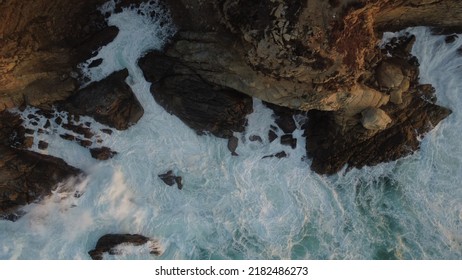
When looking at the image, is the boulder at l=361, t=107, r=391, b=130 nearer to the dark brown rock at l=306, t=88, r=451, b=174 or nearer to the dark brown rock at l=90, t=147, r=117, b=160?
the dark brown rock at l=306, t=88, r=451, b=174

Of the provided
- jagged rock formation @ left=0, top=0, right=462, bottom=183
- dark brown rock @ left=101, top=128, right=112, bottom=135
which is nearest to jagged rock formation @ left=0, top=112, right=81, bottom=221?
jagged rock formation @ left=0, top=0, right=462, bottom=183

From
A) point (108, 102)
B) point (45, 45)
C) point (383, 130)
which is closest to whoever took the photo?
point (45, 45)

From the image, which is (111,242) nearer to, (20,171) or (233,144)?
(20,171)

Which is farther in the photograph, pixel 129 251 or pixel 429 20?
pixel 129 251

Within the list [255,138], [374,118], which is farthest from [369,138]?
[255,138]

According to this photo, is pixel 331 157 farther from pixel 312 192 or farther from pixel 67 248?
pixel 67 248

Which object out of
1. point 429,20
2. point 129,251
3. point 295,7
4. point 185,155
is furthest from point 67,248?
point 429,20
